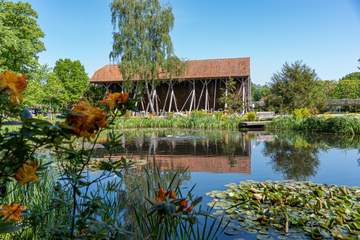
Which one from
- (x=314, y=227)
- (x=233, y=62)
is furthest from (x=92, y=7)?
(x=233, y=62)

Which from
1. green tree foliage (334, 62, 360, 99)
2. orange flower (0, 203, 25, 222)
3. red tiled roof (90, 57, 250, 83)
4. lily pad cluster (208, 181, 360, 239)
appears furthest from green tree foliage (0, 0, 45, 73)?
green tree foliage (334, 62, 360, 99)

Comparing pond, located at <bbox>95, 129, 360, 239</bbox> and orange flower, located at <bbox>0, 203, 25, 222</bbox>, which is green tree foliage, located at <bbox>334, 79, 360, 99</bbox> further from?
orange flower, located at <bbox>0, 203, 25, 222</bbox>

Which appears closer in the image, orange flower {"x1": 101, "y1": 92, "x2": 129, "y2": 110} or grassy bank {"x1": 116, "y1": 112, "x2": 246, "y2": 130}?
orange flower {"x1": 101, "y1": 92, "x2": 129, "y2": 110}

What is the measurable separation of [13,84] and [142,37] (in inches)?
851

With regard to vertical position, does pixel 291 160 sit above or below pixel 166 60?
below

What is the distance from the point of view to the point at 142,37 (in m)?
21.7

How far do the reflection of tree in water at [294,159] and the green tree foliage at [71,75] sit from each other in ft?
102

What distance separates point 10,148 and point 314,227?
304 cm

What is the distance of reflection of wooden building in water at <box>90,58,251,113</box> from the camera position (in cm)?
2470

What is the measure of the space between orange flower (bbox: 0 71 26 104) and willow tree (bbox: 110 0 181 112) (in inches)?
821

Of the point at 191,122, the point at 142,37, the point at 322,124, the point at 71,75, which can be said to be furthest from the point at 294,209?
the point at 71,75

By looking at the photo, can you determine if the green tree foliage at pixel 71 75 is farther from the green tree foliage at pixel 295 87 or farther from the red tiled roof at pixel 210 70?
the green tree foliage at pixel 295 87

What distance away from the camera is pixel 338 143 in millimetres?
10930

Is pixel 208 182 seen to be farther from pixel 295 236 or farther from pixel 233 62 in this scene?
pixel 233 62
